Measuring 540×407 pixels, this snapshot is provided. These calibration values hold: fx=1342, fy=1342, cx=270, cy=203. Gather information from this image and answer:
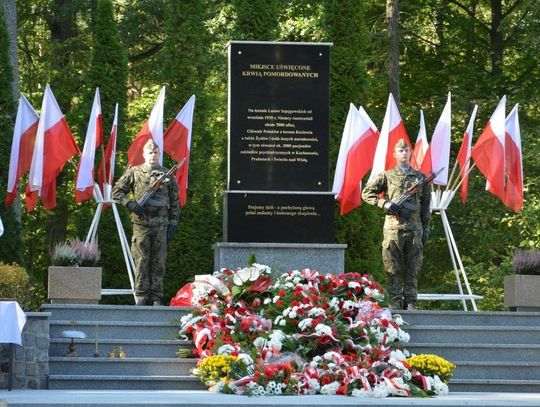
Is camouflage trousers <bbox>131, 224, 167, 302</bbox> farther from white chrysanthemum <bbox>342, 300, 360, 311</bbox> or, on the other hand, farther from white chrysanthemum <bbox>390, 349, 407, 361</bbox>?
white chrysanthemum <bbox>390, 349, 407, 361</bbox>

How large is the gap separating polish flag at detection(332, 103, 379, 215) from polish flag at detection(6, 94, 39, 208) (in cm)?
414

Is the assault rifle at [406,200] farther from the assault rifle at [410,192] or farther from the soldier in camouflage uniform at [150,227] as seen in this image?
the soldier in camouflage uniform at [150,227]

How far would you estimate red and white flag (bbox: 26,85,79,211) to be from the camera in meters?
17.6

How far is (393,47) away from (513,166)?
971 cm

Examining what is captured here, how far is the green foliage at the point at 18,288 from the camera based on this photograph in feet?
43.0

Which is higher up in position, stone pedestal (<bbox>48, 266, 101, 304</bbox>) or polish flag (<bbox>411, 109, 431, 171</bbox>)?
polish flag (<bbox>411, 109, 431, 171</bbox>)

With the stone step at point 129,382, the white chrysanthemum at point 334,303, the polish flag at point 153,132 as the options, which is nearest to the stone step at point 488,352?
the white chrysanthemum at point 334,303

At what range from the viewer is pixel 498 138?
17562mm

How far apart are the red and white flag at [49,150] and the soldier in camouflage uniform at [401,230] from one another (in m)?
4.60

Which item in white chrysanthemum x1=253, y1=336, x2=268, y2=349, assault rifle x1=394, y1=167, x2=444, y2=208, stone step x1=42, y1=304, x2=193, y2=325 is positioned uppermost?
assault rifle x1=394, y1=167, x2=444, y2=208

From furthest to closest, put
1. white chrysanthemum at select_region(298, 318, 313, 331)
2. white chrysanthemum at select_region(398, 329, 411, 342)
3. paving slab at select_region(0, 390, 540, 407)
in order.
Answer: white chrysanthemum at select_region(398, 329, 411, 342) → white chrysanthemum at select_region(298, 318, 313, 331) → paving slab at select_region(0, 390, 540, 407)

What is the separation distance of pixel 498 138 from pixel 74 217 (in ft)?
27.3

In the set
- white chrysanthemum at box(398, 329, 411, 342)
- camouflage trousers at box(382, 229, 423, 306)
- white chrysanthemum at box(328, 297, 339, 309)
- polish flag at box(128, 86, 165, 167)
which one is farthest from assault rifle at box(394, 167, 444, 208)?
polish flag at box(128, 86, 165, 167)

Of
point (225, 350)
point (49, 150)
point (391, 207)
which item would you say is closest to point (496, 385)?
point (391, 207)
